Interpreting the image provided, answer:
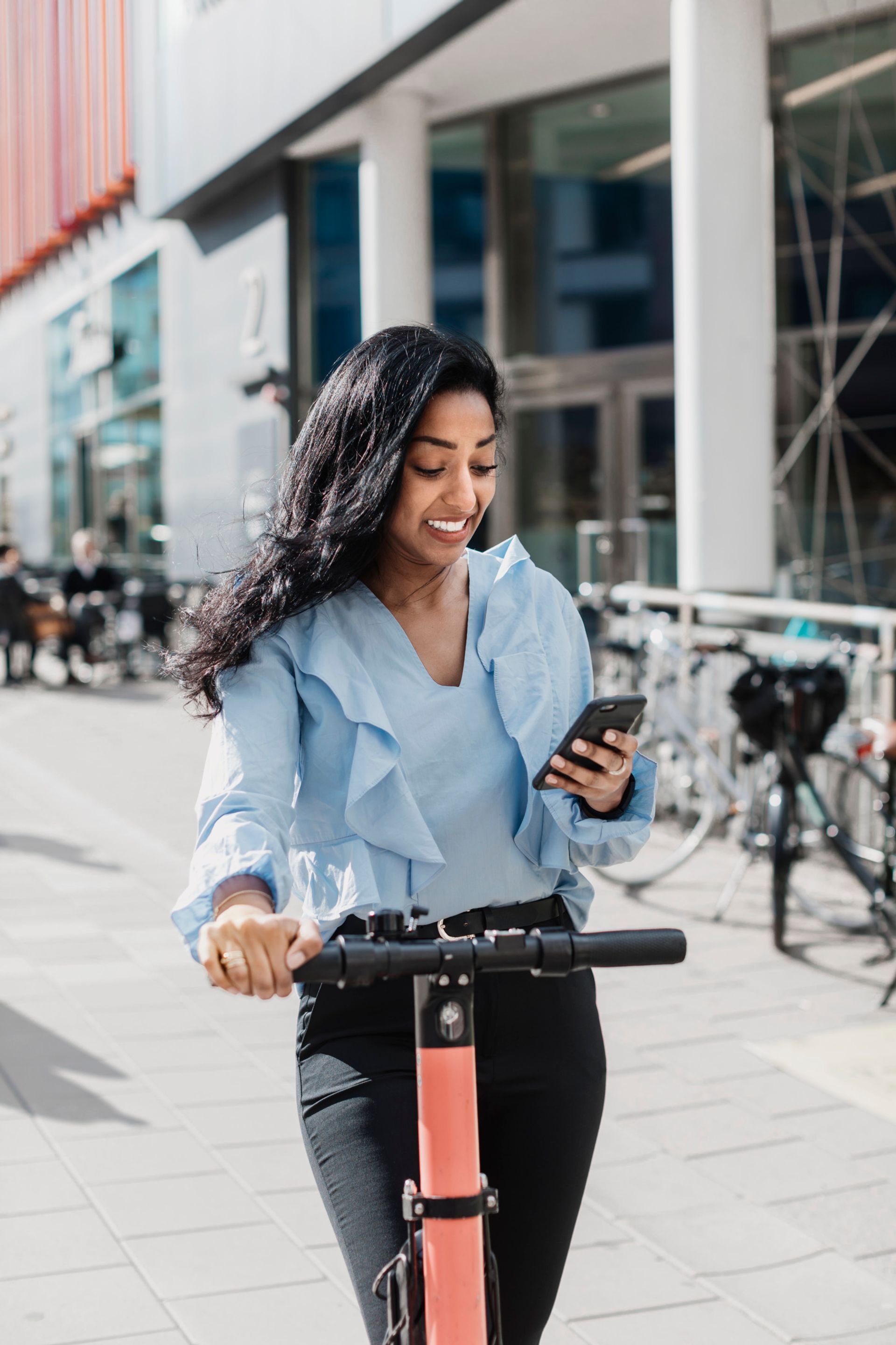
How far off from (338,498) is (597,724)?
48 centimetres

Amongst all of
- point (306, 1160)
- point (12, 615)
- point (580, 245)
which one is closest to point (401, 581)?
point (306, 1160)

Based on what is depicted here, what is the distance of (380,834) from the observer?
1952 mm

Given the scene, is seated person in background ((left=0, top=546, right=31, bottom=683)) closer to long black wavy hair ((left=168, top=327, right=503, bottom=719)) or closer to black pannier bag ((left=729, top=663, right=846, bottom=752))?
black pannier bag ((left=729, top=663, right=846, bottom=752))

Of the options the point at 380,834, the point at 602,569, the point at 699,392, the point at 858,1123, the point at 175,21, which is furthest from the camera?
the point at 175,21

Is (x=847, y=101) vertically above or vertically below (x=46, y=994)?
above

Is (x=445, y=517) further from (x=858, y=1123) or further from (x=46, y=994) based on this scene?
(x=46, y=994)

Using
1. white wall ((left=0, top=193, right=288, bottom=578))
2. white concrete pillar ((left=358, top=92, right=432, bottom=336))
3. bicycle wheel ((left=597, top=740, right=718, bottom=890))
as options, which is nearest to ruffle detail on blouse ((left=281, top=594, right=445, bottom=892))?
bicycle wheel ((left=597, top=740, right=718, bottom=890))

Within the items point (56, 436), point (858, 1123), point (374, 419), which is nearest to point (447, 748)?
point (374, 419)

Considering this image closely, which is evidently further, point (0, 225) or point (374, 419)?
point (0, 225)

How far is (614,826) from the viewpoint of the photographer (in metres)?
1.96

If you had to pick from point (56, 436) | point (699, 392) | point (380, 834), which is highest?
point (56, 436)

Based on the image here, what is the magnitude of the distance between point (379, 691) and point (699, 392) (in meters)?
7.44

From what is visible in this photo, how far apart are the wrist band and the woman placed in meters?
0.14

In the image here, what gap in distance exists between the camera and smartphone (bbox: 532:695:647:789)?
1.74 meters
